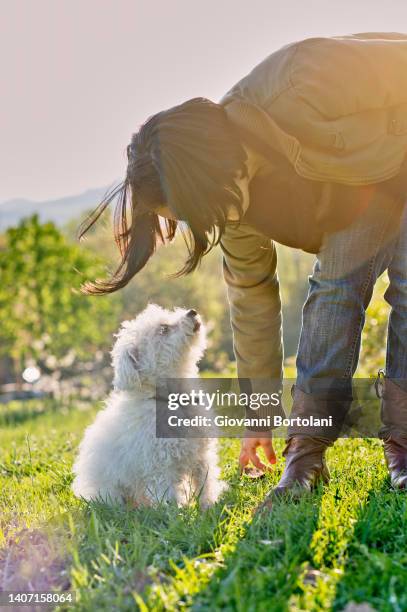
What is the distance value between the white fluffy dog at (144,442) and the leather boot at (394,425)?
81cm

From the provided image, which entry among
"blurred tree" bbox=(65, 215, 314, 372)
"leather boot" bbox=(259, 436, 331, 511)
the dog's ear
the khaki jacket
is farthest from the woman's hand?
"blurred tree" bbox=(65, 215, 314, 372)

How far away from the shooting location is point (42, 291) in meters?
18.3

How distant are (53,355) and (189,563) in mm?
18771

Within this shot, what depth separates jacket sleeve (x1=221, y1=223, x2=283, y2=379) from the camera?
364cm

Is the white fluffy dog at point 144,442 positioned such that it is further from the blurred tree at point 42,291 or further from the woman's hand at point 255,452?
the blurred tree at point 42,291

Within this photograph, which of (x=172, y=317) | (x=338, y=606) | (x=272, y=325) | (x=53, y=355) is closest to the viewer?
(x=338, y=606)

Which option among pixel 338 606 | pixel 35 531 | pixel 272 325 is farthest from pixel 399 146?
pixel 35 531

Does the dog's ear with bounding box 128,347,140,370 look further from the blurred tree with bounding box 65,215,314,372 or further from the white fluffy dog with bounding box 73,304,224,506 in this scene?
the blurred tree with bounding box 65,215,314,372

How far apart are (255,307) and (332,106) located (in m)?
1.15

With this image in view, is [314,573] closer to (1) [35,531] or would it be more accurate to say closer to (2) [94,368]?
(1) [35,531]

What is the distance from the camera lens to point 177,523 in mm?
2539

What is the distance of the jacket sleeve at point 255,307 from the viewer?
3641mm

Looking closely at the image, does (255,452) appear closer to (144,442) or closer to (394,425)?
(144,442)

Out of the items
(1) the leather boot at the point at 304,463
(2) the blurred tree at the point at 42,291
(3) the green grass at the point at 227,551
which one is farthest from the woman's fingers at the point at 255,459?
(2) the blurred tree at the point at 42,291
